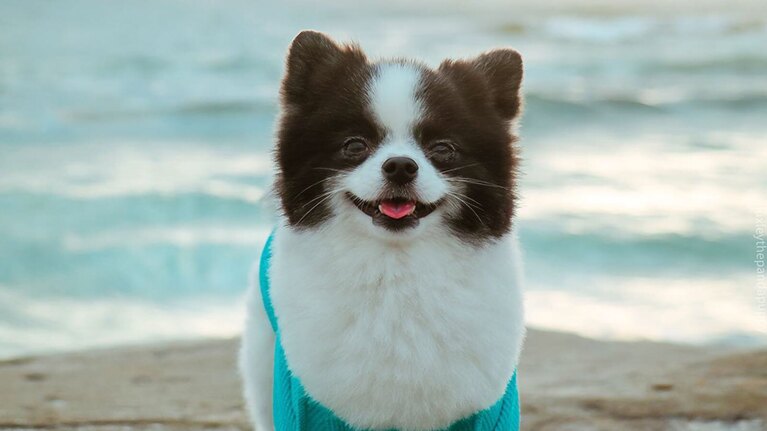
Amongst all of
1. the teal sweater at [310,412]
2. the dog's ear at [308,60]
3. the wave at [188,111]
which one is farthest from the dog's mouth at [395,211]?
the wave at [188,111]

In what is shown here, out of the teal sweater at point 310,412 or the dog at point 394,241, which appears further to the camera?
the teal sweater at point 310,412

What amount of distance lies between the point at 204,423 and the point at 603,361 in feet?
7.45

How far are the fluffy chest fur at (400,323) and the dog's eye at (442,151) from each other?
23cm

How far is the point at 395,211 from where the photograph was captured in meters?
3.05

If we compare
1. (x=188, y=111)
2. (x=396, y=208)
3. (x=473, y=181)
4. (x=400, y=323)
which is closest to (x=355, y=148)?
(x=396, y=208)

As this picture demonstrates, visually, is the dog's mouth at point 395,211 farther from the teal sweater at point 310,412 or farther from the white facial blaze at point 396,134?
the teal sweater at point 310,412

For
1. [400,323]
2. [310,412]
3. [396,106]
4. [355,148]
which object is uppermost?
[396,106]

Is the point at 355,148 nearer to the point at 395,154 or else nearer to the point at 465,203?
the point at 395,154

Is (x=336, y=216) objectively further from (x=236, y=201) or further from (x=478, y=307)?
(x=236, y=201)

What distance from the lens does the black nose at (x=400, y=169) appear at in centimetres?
295

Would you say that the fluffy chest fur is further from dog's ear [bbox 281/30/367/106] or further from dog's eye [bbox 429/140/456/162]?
dog's ear [bbox 281/30/367/106]

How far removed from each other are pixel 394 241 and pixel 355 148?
29 centimetres

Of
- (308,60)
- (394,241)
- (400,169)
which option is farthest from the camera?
(308,60)

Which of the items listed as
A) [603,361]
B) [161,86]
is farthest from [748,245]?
[161,86]
